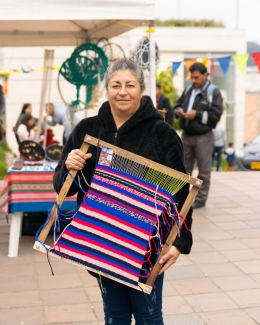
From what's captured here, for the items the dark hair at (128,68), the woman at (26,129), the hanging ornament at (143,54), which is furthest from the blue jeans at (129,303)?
the woman at (26,129)

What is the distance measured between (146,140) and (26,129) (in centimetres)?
686

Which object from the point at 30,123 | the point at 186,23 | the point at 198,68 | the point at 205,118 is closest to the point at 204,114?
the point at 205,118

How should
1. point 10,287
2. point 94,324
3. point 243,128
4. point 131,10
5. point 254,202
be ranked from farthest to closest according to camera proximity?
point 243,128 → point 254,202 → point 131,10 → point 10,287 → point 94,324

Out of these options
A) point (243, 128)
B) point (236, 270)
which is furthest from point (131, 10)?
point (243, 128)

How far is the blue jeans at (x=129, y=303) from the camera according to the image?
2.50 meters

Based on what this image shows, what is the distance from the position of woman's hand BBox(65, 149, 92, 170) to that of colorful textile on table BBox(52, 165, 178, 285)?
0.07 m

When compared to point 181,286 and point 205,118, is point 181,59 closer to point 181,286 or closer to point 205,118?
point 205,118

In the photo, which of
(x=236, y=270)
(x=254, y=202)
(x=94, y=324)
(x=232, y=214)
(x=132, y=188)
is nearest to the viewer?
(x=132, y=188)

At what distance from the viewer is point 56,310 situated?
3.82m

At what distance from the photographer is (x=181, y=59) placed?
21406mm

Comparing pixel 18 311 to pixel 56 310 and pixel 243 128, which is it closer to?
pixel 56 310

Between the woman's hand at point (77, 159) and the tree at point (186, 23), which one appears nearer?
the woman's hand at point (77, 159)

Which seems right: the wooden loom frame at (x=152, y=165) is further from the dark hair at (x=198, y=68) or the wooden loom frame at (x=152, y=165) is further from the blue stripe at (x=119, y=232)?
the dark hair at (x=198, y=68)

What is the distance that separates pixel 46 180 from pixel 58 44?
3.25 m
